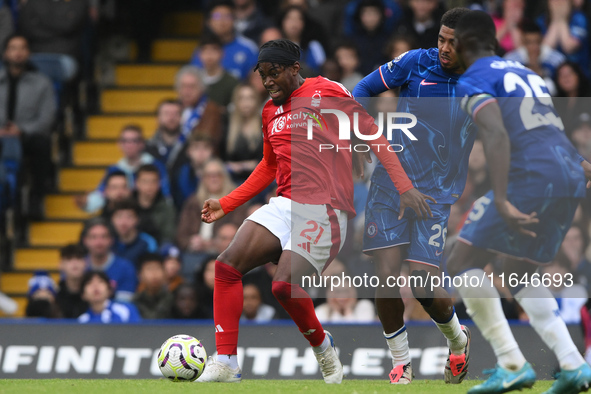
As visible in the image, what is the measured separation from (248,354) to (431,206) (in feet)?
8.30

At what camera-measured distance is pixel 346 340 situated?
787cm

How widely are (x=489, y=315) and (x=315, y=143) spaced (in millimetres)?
1854

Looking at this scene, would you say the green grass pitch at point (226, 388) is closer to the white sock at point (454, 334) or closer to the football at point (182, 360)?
the football at point (182, 360)

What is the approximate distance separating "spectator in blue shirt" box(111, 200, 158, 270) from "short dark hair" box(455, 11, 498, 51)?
5722 mm

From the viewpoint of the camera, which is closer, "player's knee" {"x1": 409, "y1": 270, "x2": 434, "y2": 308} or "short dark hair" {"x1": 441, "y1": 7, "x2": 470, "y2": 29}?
"short dark hair" {"x1": 441, "y1": 7, "x2": 470, "y2": 29}

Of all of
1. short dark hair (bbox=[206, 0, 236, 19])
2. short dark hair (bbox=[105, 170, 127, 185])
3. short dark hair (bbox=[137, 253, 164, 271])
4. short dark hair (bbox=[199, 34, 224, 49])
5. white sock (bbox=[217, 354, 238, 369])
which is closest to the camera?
white sock (bbox=[217, 354, 238, 369])

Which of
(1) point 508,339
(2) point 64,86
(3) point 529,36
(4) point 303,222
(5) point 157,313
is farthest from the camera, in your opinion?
(2) point 64,86

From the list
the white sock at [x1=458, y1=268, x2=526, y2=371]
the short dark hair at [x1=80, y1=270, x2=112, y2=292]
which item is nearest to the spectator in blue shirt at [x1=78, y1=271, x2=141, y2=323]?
the short dark hair at [x1=80, y1=270, x2=112, y2=292]

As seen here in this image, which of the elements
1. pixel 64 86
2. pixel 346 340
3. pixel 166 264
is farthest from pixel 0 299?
pixel 346 340

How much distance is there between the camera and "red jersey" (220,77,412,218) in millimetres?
6203

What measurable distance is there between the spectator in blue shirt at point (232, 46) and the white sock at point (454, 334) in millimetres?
5475

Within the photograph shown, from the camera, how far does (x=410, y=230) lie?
624 cm

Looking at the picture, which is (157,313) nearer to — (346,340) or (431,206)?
(346,340)

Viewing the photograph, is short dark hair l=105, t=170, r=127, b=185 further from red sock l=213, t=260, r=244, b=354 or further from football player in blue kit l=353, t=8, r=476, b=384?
football player in blue kit l=353, t=8, r=476, b=384
